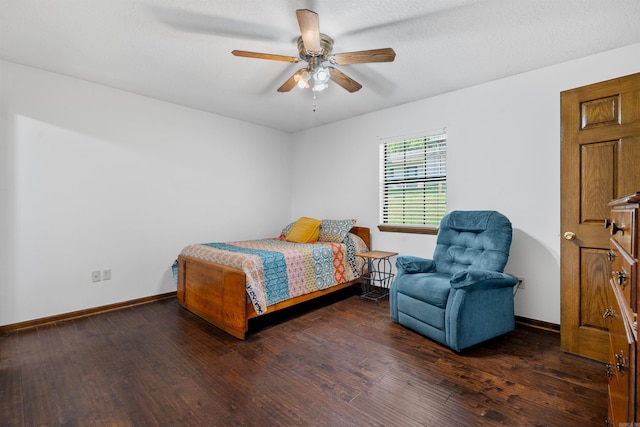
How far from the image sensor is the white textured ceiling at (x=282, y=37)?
2002 millimetres

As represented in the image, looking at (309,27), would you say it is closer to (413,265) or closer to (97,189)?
(413,265)

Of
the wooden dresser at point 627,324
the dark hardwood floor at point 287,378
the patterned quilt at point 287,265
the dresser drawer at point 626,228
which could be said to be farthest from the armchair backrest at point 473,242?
the wooden dresser at point 627,324

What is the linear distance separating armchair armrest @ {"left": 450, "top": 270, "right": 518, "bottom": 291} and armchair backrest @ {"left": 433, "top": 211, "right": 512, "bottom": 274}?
165mm

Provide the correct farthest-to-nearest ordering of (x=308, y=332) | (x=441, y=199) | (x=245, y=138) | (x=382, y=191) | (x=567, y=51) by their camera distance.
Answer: (x=245, y=138)
(x=382, y=191)
(x=441, y=199)
(x=308, y=332)
(x=567, y=51)

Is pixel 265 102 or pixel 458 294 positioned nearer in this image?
pixel 458 294

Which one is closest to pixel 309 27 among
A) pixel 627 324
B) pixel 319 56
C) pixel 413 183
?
pixel 319 56

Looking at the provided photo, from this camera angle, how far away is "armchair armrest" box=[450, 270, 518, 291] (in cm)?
230

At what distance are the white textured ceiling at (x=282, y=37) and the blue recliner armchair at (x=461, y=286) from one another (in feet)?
4.95

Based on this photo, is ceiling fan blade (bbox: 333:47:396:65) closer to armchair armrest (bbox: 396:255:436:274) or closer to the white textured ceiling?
the white textured ceiling

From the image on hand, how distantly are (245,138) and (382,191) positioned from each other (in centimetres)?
236

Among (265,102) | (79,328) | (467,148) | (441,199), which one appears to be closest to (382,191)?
(441,199)

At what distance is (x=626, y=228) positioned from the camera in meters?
1.06

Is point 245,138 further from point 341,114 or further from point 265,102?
point 341,114

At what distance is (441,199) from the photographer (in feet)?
11.8
